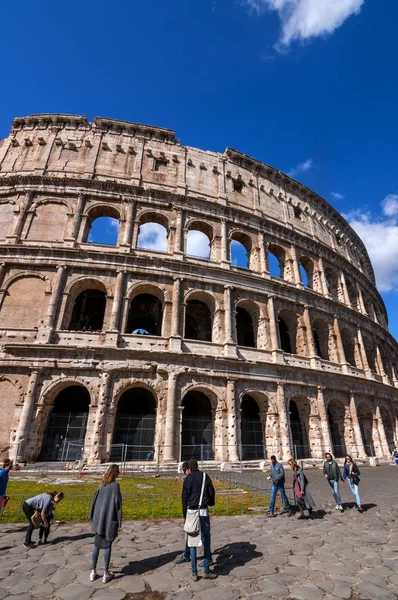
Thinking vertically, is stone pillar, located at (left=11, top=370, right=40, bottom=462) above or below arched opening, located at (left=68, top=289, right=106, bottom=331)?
below

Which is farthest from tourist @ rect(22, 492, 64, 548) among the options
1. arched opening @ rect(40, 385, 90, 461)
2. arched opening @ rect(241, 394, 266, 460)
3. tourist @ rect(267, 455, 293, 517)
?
arched opening @ rect(241, 394, 266, 460)

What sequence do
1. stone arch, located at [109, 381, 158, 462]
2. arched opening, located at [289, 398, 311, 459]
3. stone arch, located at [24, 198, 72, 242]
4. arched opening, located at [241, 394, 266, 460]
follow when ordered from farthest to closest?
stone arch, located at [24, 198, 72, 242], arched opening, located at [289, 398, 311, 459], arched opening, located at [241, 394, 266, 460], stone arch, located at [109, 381, 158, 462]

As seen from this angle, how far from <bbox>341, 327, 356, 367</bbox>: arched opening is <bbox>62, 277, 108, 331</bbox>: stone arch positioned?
16.6 meters

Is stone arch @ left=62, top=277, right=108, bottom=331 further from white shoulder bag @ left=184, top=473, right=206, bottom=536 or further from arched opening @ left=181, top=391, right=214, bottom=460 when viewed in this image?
white shoulder bag @ left=184, top=473, right=206, bottom=536

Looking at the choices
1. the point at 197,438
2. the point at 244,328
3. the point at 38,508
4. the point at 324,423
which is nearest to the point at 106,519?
the point at 38,508

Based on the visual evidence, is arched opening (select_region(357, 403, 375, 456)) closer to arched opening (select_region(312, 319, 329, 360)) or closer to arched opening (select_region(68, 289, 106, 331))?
arched opening (select_region(312, 319, 329, 360))

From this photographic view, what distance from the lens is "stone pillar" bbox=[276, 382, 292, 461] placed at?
1512 cm

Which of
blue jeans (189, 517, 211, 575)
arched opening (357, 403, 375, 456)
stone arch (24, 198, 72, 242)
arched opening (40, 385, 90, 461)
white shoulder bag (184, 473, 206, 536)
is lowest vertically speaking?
blue jeans (189, 517, 211, 575)

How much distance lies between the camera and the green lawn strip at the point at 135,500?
6.40m

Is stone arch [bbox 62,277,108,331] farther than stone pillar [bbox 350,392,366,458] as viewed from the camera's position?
No

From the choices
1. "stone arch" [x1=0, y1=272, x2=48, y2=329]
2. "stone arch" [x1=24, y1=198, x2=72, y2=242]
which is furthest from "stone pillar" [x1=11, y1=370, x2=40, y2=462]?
"stone arch" [x1=24, y1=198, x2=72, y2=242]

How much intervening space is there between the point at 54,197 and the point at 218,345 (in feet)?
42.0

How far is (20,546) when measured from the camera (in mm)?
4809

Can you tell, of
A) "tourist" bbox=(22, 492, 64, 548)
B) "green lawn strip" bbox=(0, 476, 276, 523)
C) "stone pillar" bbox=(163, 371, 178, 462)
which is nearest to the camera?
"tourist" bbox=(22, 492, 64, 548)
